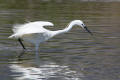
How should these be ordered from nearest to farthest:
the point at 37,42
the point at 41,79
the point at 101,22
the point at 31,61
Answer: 1. the point at 41,79
2. the point at 31,61
3. the point at 37,42
4. the point at 101,22

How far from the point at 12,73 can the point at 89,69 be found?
190cm

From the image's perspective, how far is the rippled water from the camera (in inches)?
430

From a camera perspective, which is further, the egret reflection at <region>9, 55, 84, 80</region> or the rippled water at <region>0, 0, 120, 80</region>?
the rippled water at <region>0, 0, 120, 80</region>

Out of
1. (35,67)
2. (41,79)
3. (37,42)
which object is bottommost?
(41,79)

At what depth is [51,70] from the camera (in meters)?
11.3

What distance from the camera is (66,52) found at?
1377 cm

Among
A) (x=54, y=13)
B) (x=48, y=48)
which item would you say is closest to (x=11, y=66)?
(x=48, y=48)

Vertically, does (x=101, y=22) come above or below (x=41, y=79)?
above

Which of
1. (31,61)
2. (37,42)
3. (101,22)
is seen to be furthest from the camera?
(101,22)

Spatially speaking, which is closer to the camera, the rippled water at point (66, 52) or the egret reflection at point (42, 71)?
the egret reflection at point (42, 71)

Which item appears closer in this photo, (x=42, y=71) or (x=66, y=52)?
(x=42, y=71)

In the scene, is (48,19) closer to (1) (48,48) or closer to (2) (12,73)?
(1) (48,48)

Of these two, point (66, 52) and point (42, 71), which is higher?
point (66, 52)

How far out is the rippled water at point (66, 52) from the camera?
1091cm
